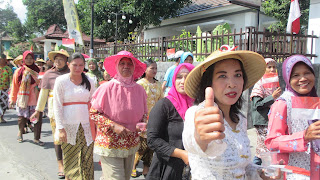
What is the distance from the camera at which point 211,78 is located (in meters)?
1.56

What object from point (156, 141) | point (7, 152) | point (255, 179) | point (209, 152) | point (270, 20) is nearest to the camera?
point (209, 152)

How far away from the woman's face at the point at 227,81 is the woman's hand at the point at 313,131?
59 cm

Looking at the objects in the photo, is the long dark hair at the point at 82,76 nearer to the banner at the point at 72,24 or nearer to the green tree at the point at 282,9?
the banner at the point at 72,24

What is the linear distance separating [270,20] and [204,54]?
11772mm

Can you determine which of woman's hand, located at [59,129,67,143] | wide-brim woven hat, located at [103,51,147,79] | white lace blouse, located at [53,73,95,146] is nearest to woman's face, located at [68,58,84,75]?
white lace blouse, located at [53,73,95,146]

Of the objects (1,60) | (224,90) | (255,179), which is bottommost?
(255,179)

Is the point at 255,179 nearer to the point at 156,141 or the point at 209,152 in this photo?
the point at 209,152

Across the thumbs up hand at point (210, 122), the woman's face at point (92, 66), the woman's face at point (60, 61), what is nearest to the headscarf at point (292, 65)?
the thumbs up hand at point (210, 122)

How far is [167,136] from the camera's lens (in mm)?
2314

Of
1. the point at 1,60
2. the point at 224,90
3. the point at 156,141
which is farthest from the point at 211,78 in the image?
the point at 1,60

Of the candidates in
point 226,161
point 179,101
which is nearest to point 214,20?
point 179,101

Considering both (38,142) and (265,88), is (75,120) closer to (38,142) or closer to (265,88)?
(265,88)

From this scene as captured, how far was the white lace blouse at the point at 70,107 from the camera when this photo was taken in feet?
10.6

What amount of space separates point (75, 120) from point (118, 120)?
0.73m
